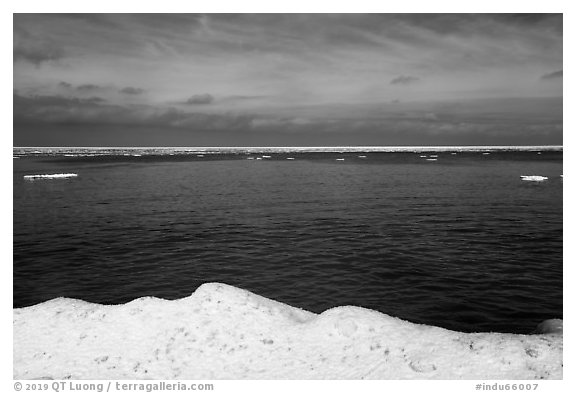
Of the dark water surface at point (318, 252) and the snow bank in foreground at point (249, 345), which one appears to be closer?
the snow bank in foreground at point (249, 345)

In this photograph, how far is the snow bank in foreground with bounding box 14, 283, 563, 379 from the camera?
369 inches

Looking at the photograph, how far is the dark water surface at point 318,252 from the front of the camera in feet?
55.9

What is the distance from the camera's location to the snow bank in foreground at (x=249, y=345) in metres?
9.37

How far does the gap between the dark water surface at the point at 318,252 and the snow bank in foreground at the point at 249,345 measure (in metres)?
5.17

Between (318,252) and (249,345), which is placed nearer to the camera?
(249,345)

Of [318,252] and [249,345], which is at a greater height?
[249,345]

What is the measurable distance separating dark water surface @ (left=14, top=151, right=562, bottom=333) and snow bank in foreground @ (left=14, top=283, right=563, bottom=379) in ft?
16.9

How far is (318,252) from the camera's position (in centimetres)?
2352

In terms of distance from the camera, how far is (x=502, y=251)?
77.2 feet

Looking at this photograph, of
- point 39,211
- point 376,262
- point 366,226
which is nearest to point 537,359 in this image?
point 376,262

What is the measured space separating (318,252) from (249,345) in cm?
1344

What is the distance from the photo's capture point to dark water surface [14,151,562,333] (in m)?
17.0

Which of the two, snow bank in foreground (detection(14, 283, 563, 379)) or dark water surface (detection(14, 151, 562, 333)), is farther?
dark water surface (detection(14, 151, 562, 333))

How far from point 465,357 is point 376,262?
1205 centimetres
